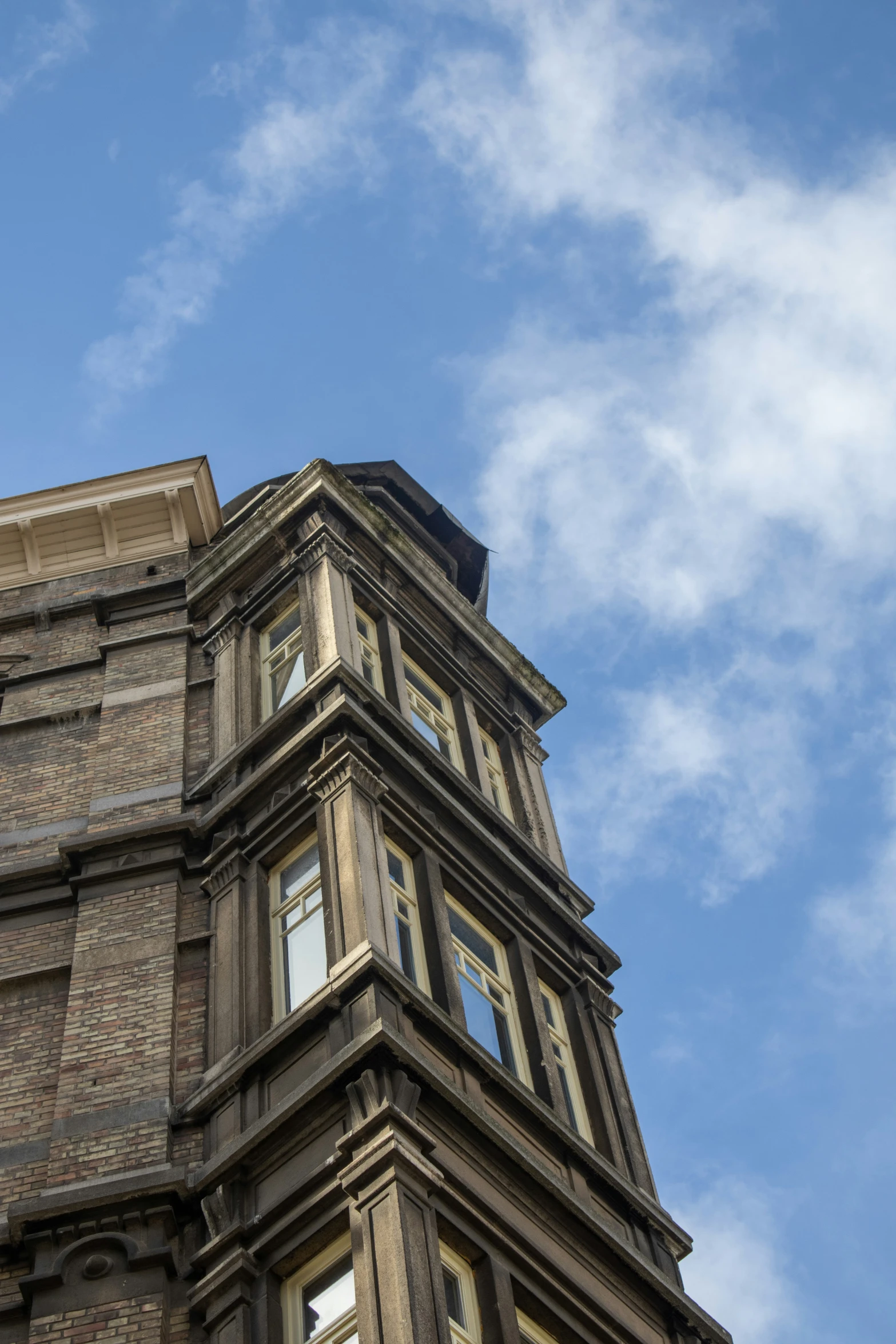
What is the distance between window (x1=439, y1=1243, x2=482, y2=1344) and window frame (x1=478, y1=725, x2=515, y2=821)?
27.1ft

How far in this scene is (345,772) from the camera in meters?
16.0

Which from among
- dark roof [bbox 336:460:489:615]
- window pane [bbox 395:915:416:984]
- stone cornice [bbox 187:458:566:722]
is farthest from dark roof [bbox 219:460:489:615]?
window pane [bbox 395:915:416:984]

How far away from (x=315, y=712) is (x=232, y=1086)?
178 inches

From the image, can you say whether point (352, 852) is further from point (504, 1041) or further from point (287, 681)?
point (287, 681)

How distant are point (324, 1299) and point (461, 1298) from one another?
973 millimetres

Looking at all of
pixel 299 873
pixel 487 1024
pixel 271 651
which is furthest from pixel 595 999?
pixel 271 651

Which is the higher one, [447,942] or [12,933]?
[12,933]

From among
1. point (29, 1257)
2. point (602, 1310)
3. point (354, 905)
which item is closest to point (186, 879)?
point (354, 905)

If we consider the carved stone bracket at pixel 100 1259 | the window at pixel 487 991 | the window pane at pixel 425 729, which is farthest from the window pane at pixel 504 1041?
the window pane at pixel 425 729

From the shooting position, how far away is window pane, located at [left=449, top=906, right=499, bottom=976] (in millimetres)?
16781

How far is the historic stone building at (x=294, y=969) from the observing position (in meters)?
12.3

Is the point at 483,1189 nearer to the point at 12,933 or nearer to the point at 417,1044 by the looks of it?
the point at 417,1044

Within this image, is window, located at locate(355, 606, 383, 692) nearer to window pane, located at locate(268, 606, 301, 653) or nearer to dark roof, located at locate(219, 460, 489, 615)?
window pane, located at locate(268, 606, 301, 653)

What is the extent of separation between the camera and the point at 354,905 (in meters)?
14.3
